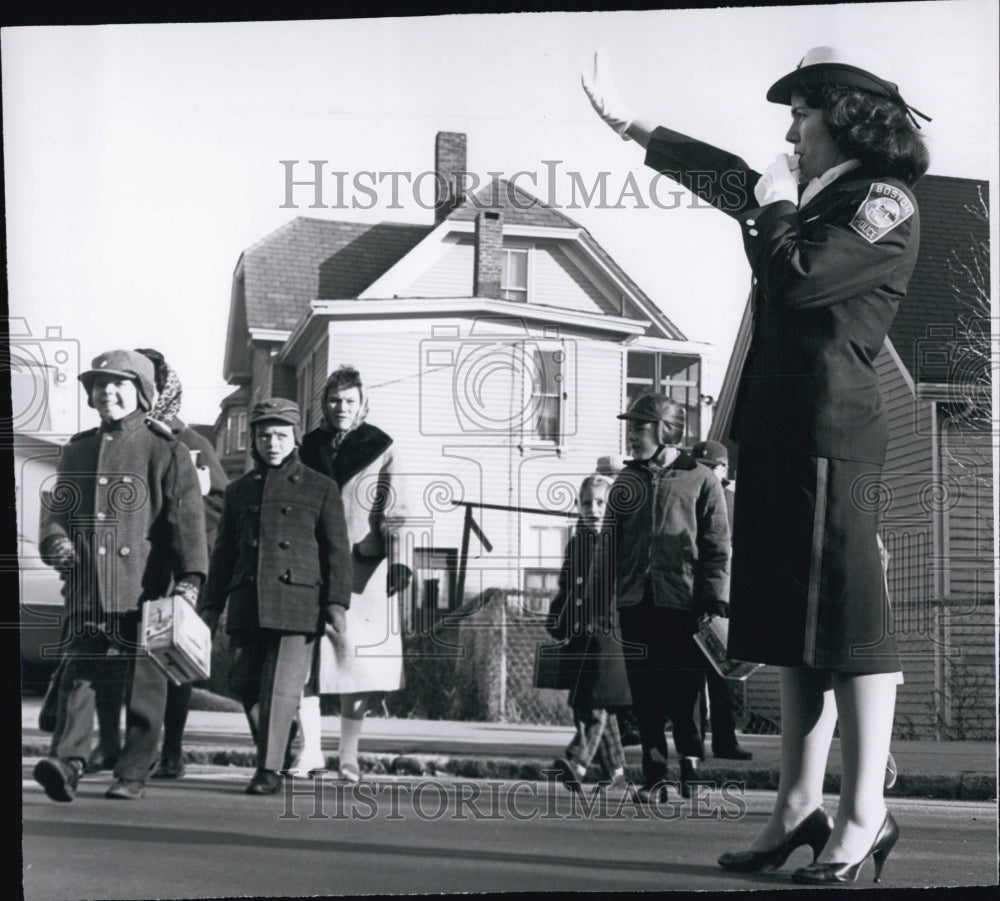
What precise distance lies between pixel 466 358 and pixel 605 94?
3.93 feet

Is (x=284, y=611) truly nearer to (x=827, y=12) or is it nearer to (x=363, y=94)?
(x=363, y=94)

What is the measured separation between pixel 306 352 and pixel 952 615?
280cm

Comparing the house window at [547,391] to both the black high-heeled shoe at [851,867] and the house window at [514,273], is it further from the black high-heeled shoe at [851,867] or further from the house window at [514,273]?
the black high-heeled shoe at [851,867]

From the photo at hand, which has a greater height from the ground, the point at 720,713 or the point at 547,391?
the point at 547,391

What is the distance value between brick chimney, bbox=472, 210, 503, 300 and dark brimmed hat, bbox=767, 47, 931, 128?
1.26 metres

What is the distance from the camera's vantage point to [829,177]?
5848 mm

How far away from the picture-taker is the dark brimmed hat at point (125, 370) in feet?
19.9

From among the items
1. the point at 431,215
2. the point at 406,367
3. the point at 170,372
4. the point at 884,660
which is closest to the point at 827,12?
the point at 431,215

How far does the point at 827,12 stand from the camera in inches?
238

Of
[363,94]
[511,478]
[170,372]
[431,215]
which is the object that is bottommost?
[511,478]

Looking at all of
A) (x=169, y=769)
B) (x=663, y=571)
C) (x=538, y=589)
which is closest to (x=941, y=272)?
(x=663, y=571)

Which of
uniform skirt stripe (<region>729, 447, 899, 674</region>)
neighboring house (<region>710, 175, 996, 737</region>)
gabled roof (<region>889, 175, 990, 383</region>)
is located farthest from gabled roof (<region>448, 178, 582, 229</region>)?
gabled roof (<region>889, 175, 990, 383</region>)

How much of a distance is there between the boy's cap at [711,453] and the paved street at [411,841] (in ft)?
4.36

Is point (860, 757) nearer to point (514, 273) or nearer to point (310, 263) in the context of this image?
point (514, 273)
